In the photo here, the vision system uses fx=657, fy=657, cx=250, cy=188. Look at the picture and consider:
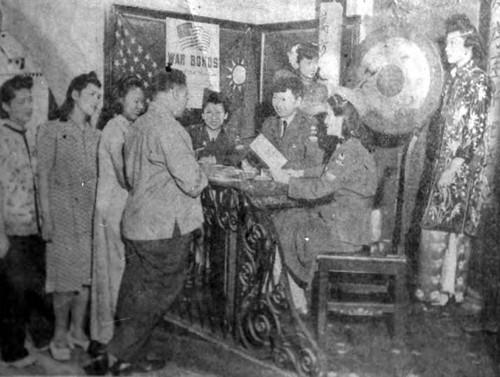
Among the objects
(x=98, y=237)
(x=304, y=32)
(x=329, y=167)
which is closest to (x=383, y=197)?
(x=329, y=167)

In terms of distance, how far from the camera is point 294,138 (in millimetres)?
4117

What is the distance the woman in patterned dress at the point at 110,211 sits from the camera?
4.09 meters

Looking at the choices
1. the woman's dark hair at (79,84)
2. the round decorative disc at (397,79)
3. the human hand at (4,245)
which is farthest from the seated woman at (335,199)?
the human hand at (4,245)

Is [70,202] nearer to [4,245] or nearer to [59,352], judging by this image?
[4,245]

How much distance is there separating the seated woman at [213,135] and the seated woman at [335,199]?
359 millimetres

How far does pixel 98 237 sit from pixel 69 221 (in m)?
0.21

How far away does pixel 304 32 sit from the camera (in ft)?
13.2

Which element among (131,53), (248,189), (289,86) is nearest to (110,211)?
(248,189)

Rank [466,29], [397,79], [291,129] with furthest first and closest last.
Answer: [291,129] < [397,79] < [466,29]

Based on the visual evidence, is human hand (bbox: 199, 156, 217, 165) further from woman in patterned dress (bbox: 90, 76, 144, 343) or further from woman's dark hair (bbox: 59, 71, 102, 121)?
woman's dark hair (bbox: 59, 71, 102, 121)

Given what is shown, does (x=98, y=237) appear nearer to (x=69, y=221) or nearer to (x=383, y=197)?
(x=69, y=221)

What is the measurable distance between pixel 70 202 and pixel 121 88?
2.58 feet

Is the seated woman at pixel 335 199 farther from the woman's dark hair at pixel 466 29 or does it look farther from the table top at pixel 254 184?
the woman's dark hair at pixel 466 29

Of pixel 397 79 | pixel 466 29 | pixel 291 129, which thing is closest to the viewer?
pixel 466 29
